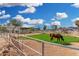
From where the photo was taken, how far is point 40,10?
220cm

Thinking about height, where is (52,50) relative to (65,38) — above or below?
below

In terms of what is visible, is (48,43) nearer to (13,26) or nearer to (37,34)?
(37,34)

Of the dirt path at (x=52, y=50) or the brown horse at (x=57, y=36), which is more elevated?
the brown horse at (x=57, y=36)

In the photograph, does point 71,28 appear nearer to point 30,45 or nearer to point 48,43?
point 48,43

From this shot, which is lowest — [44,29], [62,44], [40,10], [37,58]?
[37,58]

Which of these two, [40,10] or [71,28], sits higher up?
[40,10]

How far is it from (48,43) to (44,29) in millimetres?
145

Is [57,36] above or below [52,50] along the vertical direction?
above

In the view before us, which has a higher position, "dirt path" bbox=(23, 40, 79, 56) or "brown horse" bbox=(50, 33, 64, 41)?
"brown horse" bbox=(50, 33, 64, 41)

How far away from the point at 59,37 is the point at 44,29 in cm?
17

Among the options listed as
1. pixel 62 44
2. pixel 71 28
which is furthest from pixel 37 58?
pixel 71 28

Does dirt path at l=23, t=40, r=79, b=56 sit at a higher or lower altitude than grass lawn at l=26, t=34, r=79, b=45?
lower

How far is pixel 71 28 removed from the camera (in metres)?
2.21

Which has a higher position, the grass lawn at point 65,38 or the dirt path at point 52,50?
the grass lawn at point 65,38
